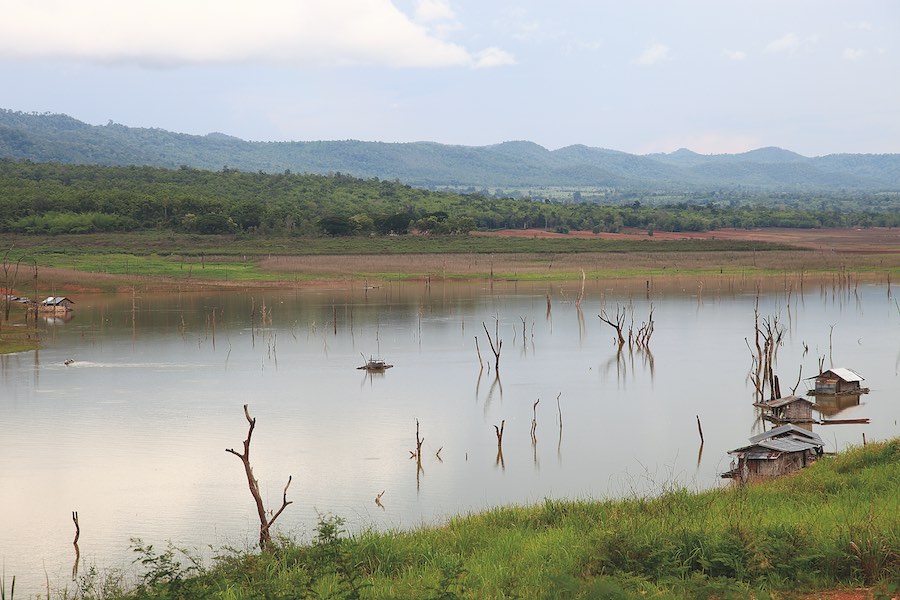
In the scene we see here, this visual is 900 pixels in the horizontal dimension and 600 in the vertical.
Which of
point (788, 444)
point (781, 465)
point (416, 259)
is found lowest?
point (781, 465)

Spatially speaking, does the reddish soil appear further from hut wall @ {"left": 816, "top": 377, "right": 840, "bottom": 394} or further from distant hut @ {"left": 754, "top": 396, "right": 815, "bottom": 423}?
distant hut @ {"left": 754, "top": 396, "right": 815, "bottom": 423}

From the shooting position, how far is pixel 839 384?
26562 mm

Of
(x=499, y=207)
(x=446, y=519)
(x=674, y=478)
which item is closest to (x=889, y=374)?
(x=674, y=478)

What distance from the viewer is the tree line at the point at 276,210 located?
79.8m

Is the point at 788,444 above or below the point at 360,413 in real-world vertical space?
above

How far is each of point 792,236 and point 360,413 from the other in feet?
257

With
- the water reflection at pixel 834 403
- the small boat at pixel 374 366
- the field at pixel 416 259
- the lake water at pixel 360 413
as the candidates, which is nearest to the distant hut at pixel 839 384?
the water reflection at pixel 834 403

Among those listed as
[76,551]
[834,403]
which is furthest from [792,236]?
[76,551]

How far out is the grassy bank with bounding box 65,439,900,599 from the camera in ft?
26.3

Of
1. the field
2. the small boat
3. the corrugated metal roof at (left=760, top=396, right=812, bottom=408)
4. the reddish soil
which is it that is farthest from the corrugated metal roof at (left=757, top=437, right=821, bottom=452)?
the reddish soil

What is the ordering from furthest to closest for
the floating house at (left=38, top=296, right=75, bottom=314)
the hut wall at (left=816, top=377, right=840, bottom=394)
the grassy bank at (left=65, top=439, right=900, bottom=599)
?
the floating house at (left=38, top=296, right=75, bottom=314) → the hut wall at (left=816, top=377, right=840, bottom=394) → the grassy bank at (left=65, top=439, right=900, bottom=599)

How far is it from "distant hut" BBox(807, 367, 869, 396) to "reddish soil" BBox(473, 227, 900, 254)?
180 ft

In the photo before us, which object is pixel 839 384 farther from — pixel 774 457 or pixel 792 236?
pixel 792 236

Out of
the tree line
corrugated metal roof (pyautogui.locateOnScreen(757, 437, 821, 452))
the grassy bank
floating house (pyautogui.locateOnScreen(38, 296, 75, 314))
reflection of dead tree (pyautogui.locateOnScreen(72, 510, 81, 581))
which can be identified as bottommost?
reflection of dead tree (pyautogui.locateOnScreen(72, 510, 81, 581))
